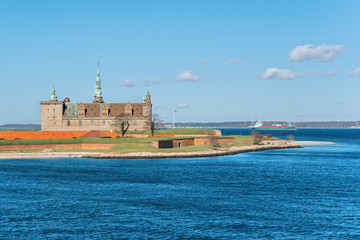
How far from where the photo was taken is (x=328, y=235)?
32.2 m

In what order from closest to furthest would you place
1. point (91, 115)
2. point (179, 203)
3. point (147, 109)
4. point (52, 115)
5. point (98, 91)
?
point (179, 203), point (147, 109), point (91, 115), point (52, 115), point (98, 91)

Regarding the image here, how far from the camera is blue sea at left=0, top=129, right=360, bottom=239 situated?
3328 cm

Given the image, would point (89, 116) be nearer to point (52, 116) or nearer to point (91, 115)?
point (91, 115)

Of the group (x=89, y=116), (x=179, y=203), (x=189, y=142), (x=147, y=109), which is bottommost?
(x=179, y=203)

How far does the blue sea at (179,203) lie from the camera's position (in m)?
33.3

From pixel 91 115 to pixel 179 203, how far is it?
12223cm

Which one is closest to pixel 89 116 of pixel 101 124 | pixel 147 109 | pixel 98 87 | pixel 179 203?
pixel 101 124

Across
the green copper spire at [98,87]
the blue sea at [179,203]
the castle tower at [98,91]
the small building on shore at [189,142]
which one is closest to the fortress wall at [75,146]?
the small building on shore at [189,142]

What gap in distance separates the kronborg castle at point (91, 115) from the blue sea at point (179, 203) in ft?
274

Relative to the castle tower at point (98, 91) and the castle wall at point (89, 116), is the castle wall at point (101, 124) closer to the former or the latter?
the castle wall at point (89, 116)

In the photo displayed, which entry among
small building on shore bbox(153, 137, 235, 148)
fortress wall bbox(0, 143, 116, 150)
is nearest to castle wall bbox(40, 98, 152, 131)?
small building on shore bbox(153, 137, 235, 148)

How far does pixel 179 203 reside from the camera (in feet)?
143

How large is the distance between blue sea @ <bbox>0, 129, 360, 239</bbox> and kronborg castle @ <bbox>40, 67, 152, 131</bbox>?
8362 cm

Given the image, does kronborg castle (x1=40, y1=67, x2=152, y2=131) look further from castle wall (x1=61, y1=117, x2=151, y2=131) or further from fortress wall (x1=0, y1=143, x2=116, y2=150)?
fortress wall (x1=0, y1=143, x2=116, y2=150)
